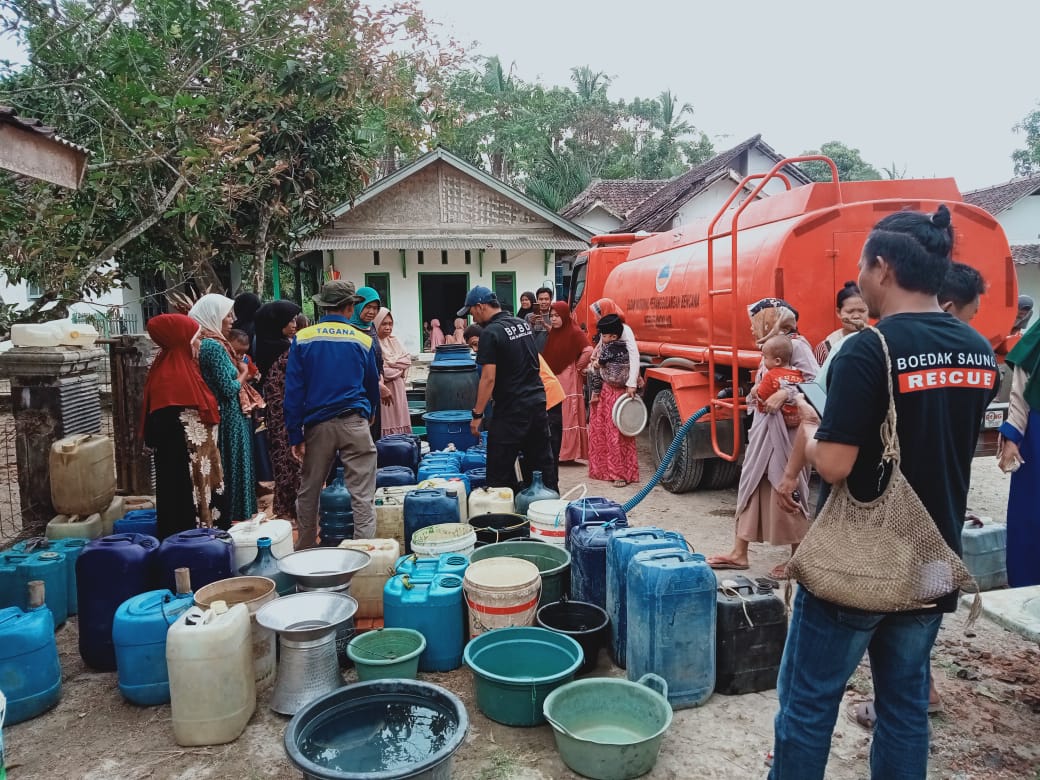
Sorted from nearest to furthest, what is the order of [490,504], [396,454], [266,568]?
[266,568] < [490,504] < [396,454]

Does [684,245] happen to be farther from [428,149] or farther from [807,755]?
[428,149]

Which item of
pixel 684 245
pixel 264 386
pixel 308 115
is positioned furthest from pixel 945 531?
pixel 308 115

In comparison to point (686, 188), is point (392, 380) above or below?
below

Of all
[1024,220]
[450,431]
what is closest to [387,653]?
[450,431]

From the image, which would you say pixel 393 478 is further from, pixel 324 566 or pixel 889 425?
pixel 889 425

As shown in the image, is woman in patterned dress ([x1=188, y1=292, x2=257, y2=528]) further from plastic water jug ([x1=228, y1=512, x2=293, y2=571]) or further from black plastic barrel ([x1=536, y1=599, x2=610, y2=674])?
black plastic barrel ([x1=536, y1=599, x2=610, y2=674])

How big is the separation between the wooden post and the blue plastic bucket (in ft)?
8.25

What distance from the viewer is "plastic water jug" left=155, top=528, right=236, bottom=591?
341 cm

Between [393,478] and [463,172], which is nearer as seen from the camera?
[393,478]

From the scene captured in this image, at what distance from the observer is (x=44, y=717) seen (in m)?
3.03

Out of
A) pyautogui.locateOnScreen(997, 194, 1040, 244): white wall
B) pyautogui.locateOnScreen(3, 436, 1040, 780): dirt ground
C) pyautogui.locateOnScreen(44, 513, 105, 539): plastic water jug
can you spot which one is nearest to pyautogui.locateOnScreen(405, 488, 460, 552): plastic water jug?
pyautogui.locateOnScreen(3, 436, 1040, 780): dirt ground

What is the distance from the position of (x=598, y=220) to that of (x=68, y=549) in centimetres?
1998

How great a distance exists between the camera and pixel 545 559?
389cm

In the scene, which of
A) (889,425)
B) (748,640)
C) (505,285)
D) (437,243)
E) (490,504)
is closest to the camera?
(889,425)
